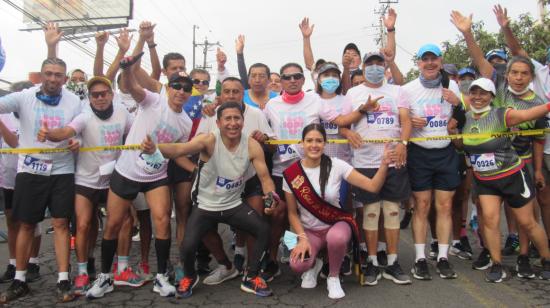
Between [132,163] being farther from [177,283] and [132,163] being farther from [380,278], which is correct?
[380,278]

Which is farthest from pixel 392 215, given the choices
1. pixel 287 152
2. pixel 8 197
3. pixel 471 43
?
pixel 8 197

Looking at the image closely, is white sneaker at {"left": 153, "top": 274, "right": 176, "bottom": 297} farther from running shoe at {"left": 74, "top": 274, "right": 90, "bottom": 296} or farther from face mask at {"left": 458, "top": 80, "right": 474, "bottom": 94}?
face mask at {"left": 458, "top": 80, "right": 474, "bottom": 94}

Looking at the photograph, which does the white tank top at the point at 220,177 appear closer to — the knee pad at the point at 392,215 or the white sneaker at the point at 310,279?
the white sneaker at the point at 310,279

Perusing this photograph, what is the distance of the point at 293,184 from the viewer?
421 cm

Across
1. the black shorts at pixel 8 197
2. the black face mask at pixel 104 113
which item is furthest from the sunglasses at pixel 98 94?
the black shorts at pixel 8 197

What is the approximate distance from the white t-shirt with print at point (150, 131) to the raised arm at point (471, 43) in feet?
10.5

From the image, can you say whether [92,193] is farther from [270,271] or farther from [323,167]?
[323,167]

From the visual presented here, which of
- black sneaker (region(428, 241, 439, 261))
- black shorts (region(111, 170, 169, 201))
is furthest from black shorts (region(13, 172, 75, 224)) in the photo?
black sneaker (region(428, 241, 439, 261))

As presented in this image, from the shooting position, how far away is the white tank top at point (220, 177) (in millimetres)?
4297

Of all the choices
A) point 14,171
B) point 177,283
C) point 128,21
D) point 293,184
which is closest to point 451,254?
point 293,184

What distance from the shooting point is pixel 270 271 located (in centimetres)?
468

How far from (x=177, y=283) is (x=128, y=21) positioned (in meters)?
25.6

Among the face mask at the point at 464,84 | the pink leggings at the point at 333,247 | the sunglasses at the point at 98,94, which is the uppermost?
the face mask at the point at 464,84

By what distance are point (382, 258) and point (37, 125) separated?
385 centimetres
